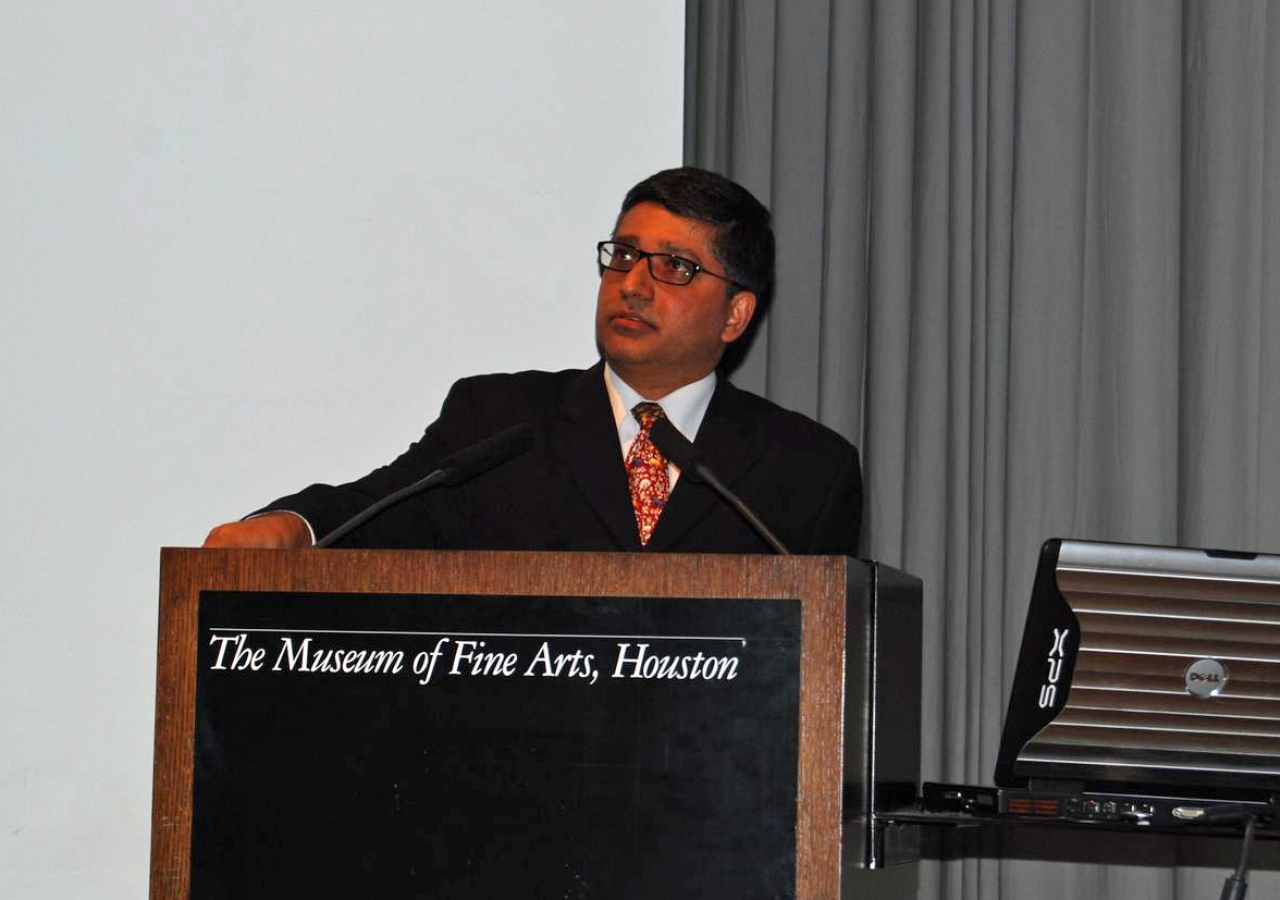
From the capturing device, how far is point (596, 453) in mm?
2354

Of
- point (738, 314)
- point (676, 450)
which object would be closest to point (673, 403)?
point (738, 314)

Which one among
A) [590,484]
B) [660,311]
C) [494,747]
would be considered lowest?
[494,747]

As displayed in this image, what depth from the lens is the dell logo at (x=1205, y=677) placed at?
162cm

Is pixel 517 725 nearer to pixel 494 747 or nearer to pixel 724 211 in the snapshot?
pixel 494 747

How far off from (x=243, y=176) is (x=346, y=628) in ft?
5.23

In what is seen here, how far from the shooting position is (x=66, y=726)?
278cm

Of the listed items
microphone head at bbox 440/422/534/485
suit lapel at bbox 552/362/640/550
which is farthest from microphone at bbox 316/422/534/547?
suit lapel at bbox 552/362/640/550

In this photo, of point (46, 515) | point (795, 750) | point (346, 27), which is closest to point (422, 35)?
point (346, 27)

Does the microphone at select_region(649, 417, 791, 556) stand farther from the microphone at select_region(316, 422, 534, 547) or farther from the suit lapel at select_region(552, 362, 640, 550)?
the suit lapel at select_region(552, 362, 640, 550)

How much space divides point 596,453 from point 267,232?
36.7 inches

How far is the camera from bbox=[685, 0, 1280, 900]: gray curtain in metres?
2.65

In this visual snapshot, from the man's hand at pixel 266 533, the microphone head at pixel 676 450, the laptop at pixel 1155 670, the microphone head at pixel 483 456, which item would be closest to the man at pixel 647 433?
the man's hand at pixel 266 533

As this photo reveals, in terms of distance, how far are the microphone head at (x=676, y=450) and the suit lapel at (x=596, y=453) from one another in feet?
1.72

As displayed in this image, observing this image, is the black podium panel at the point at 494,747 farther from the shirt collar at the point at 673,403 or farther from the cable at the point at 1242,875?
the shirt collar at the point at 673,403
